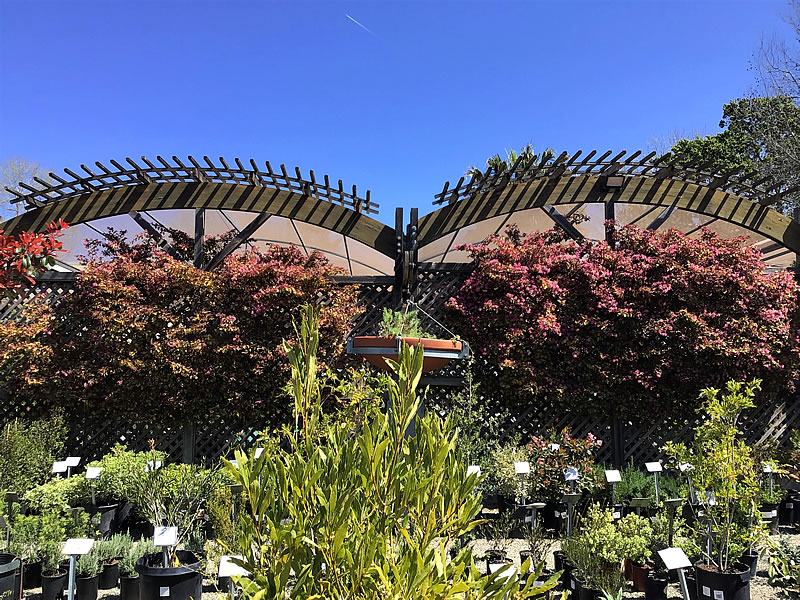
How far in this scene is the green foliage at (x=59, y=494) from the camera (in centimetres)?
488

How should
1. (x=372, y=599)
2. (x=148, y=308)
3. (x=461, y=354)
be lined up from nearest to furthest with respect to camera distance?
(x=372, y=599) < (x=461, y=354) < (x=148, y=308)

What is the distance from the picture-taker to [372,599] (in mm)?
1384

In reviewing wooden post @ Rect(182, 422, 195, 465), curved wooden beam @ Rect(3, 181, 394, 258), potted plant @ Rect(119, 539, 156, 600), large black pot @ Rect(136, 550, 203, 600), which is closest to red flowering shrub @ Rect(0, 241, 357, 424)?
wooden post @ Rect(182, 422, 195, 465)

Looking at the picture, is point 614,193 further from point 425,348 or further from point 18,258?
point 18,258

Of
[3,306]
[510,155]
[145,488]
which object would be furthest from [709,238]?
[510,155]

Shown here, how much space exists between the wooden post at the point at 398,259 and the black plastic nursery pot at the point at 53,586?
4364 mm

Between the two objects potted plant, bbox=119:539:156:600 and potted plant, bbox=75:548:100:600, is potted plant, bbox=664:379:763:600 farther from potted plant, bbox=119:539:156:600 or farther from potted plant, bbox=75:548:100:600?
potted plant, bbox=75:548:100:600

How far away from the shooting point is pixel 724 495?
3516 millimetres

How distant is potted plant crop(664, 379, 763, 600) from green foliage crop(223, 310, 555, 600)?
8.75 feet

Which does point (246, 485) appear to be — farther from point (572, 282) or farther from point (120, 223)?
point (120, 223)

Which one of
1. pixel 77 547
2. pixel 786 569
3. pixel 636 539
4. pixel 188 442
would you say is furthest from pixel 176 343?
pixel 786 569

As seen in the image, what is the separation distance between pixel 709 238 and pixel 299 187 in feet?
16.8

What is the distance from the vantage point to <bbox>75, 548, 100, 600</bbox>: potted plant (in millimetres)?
3768

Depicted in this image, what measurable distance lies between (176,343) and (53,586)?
3.27m
